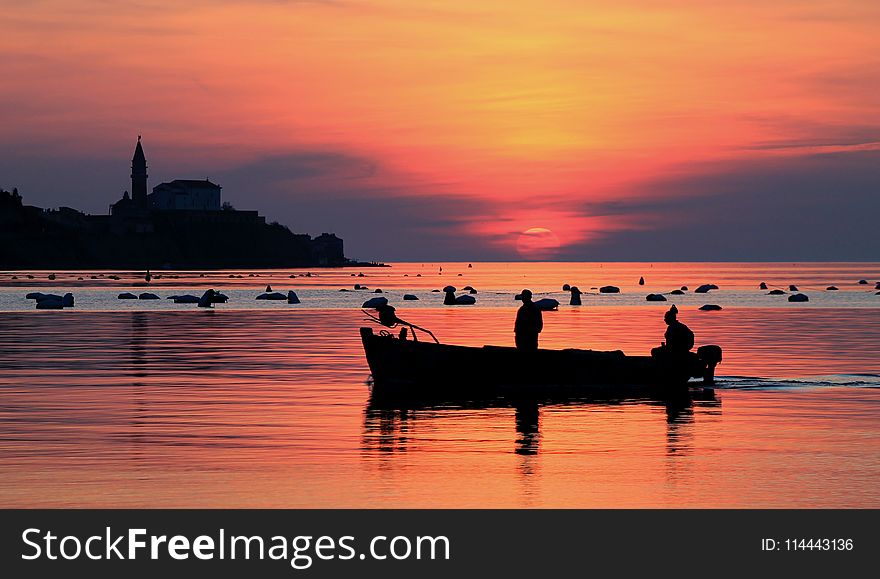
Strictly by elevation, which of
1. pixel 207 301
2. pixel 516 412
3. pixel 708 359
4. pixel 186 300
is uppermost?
pixel 708 359

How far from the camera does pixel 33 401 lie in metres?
32.7

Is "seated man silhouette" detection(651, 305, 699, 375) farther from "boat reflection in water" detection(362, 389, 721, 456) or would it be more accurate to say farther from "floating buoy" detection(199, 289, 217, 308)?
"floating buoy" detection(199, 289, 217, 308)

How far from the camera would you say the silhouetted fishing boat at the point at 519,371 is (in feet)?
122

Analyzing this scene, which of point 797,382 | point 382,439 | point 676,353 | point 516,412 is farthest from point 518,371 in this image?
point 382,439

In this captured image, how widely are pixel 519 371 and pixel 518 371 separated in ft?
0.09

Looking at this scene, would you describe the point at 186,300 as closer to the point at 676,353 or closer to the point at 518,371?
the point at 518,371

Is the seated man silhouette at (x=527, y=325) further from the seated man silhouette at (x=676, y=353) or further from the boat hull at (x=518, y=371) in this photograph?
the seated man silhouette at (x=676, y=353)

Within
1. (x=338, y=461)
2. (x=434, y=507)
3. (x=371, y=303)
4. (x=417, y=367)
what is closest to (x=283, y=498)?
(x=434, y=507)

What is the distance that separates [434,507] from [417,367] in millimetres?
18918

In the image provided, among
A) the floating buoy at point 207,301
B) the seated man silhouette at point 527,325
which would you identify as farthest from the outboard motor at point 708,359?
the floating buoy at point 207,301

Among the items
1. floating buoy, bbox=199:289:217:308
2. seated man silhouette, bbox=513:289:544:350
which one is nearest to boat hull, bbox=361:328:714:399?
seated man silhouette, bbox=513:289:544:350

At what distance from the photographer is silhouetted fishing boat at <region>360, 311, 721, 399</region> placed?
122 ft

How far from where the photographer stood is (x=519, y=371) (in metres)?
37.3
